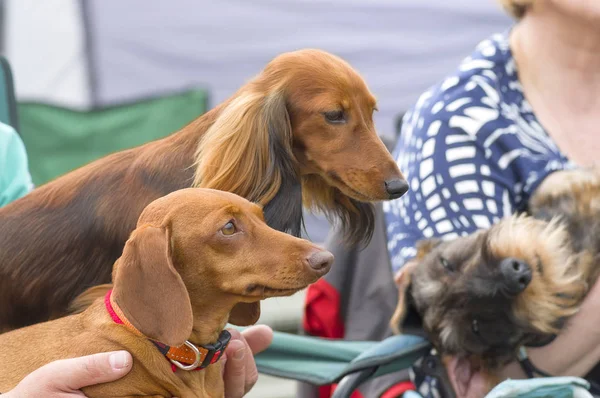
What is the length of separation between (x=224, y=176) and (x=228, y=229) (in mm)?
124

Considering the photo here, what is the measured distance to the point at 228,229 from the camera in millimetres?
1342

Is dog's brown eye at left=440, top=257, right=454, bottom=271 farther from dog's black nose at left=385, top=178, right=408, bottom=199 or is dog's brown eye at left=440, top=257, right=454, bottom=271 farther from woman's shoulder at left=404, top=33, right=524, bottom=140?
dog's black nose at left=385, top=178, right=408, bottom=199

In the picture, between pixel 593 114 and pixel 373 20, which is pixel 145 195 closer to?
pixel 593 114

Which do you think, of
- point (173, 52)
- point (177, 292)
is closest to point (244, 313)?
point (177, 292)

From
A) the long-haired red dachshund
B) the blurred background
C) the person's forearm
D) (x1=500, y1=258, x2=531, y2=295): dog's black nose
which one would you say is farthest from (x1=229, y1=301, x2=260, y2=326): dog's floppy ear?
the blurred background

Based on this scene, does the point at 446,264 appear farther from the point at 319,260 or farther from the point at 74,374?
the point at 74,374

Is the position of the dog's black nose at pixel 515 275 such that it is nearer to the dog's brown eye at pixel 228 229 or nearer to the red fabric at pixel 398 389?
the red fabric at pixel 398 389

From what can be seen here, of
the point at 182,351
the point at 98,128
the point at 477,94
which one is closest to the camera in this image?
the point at 182,351

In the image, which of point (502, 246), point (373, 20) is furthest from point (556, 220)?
point (373, 20)

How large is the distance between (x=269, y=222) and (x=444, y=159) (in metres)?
0.86

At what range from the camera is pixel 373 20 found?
502cm

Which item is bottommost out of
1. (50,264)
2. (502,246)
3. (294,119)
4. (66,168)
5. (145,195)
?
(66,168)

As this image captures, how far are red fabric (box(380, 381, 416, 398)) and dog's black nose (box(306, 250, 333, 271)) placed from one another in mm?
937

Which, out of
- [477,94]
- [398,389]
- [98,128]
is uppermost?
[477,94]
